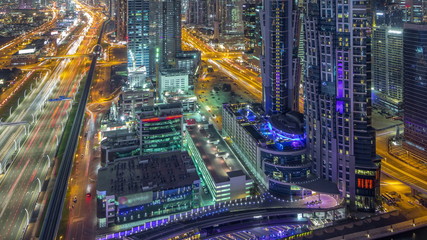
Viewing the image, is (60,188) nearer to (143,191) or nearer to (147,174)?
(147,174)

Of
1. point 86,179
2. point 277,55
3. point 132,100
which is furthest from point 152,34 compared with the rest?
point 86,179

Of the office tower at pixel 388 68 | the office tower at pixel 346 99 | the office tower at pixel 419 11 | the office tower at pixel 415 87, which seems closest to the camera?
the office tower at pixel 346 99

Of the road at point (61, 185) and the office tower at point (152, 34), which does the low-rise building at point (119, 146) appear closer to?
the road at point (61, 185)

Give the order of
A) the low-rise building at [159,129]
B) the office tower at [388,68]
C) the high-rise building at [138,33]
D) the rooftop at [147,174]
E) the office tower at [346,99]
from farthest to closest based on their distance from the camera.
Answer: the high-rise building at [138,33] < the office tower at [388,68] < the low-rise building at [159,129] < the rooftop at [147,174] < the office tower at [346,99]

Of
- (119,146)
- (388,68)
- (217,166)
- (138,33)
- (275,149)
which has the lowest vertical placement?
(217,166)

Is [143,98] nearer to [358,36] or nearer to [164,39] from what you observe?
[164,39]

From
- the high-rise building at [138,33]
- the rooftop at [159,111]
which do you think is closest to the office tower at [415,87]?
the rooftop at [159,111]
